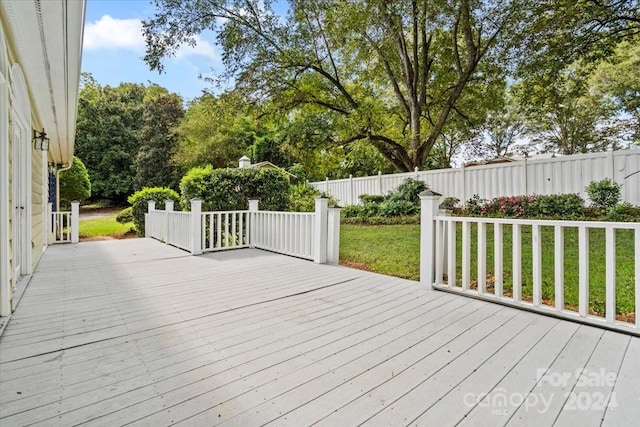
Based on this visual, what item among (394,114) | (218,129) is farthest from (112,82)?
(394,114)

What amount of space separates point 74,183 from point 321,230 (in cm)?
1218

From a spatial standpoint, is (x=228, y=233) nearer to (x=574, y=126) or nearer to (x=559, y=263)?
(x=559, y=263)

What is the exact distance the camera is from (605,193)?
611 cm

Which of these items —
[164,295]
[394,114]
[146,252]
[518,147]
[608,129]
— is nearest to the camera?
[164,295]

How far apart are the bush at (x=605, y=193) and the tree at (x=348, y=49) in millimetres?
4446

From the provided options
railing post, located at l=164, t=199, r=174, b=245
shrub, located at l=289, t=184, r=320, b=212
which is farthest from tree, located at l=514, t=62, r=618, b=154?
railing post, located at l=164, t=199, r=174, b=245

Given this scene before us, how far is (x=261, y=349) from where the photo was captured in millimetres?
1947

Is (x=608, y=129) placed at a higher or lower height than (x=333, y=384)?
higher

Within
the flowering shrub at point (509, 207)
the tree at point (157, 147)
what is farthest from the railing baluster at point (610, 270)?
the tree at point (157, 147)

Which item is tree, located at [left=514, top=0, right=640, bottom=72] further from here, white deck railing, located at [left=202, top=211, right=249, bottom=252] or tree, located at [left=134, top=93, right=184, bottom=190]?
tree, located at [left=134, top=93, right=184, bottom=190]

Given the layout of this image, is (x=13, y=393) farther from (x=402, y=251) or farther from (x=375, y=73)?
(x=375, y=73)

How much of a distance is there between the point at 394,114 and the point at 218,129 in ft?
37.0

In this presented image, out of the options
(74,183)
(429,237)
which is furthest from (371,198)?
(74,183)

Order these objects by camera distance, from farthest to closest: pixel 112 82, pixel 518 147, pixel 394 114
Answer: pixel 112 82
pixel 518 147
pixel 394 114
